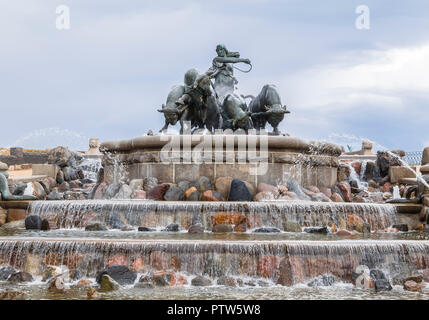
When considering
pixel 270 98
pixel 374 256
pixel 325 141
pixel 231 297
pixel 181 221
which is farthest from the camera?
pixel 270 98

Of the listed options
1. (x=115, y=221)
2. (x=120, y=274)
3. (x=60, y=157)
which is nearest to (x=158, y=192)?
(x=115, y=221)

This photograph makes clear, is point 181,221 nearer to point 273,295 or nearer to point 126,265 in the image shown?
point 126,265

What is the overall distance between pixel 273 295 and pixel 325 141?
27.9 ft

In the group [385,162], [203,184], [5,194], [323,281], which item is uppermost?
[385,162]

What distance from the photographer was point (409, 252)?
293 inches

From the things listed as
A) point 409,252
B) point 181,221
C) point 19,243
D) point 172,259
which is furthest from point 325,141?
point 19,243

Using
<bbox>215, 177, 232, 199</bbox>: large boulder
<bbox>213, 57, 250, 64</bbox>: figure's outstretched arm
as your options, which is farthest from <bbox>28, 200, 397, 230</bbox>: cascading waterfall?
<bbox>213, 57, 250, 64</bbox>: figure's outstretched arm

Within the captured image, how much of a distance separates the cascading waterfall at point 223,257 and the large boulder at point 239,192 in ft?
14.5

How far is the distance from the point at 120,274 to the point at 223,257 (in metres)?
1.36

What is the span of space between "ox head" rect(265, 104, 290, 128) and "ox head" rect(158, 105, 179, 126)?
8.55 feet

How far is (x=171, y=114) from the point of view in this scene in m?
14.4

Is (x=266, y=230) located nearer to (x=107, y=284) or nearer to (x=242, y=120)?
(x=107, y=284)

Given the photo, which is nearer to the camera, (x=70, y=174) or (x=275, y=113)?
(x=275, y=113)

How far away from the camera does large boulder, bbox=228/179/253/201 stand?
1173 cm
